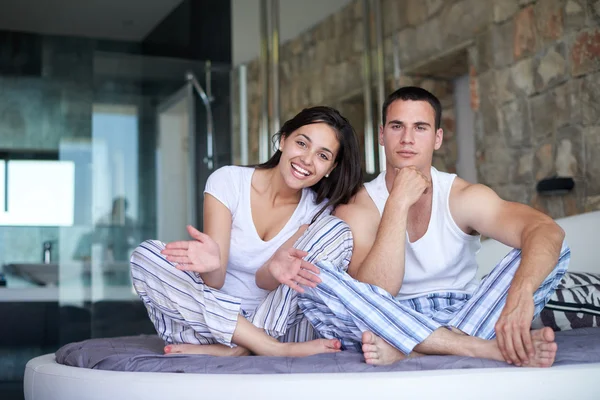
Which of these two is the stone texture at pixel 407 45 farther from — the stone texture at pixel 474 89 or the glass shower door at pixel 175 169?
the glass shower door at pixel 175 169

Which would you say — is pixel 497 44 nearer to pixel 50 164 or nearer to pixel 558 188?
pixel 558 188

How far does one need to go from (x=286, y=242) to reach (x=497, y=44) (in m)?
2.06

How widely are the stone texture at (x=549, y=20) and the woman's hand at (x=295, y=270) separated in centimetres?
204

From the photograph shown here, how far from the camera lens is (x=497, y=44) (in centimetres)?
371

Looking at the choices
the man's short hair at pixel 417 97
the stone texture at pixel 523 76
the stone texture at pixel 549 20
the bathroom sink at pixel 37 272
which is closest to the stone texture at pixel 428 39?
the stone texture at pixel 523 76

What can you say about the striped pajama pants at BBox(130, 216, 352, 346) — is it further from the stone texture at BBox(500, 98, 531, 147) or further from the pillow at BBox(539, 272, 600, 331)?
the stone texture at BBox(500, 98, 531, 147)

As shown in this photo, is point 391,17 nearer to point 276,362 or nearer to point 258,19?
point 258,19

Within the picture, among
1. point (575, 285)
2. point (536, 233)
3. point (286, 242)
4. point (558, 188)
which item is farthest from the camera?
point (558, 188)

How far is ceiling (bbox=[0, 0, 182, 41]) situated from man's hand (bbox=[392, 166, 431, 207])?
253 cm

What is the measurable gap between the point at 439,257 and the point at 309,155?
18.5 inches

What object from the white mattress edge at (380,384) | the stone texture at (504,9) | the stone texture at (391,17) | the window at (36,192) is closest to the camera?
the white mattress edge at (380,384)

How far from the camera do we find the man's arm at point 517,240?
1661 millimetres

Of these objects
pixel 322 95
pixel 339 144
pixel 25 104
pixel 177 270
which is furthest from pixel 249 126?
pixel 177 270

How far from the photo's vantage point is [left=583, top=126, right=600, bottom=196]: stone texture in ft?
10.2
